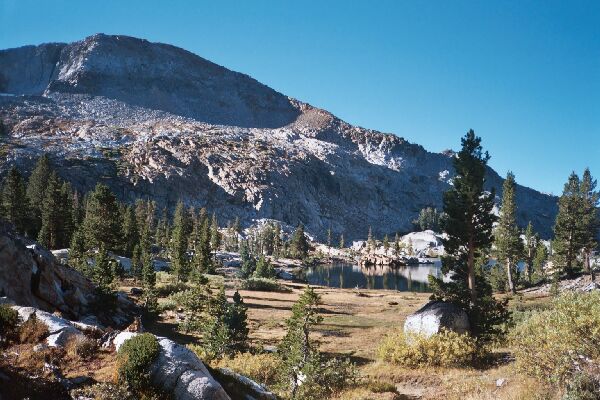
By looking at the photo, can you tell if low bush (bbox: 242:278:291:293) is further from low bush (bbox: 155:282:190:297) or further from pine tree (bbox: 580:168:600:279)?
pine tree (bbox: 580:168:600:279)

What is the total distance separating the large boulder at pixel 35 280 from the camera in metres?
25.4

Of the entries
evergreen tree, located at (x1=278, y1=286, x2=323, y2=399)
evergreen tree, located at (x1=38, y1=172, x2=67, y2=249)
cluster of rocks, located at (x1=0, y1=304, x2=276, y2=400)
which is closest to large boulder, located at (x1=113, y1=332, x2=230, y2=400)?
cluster of rocks, located at (x1=0, y1=304, x2=276, y2=400)

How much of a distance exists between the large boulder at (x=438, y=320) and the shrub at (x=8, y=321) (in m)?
23.0

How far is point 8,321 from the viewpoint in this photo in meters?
14.7

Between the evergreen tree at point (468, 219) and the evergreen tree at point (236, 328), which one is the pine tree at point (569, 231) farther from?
the evergreen tree at point (236, 328)

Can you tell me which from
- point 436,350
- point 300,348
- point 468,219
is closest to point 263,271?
point 468,219

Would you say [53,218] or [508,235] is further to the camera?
[508,235]

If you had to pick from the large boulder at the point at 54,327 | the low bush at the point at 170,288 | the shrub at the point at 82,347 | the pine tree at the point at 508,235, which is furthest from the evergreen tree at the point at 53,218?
the pine tree at the point at 508,235

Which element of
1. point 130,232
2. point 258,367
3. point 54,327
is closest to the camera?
point 54,327

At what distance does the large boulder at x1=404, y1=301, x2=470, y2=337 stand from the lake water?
6376cm

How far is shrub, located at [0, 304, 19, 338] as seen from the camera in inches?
567

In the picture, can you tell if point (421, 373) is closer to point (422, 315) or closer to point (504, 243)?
point (422, 315)

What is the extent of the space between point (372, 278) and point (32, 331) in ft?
369

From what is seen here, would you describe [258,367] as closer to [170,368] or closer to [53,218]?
[170,368]
